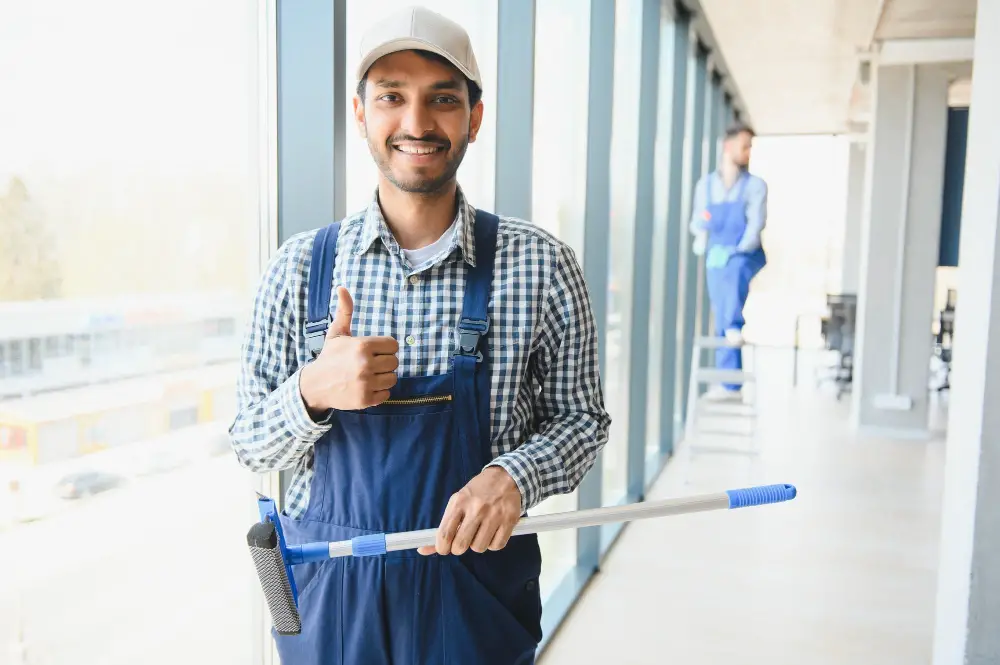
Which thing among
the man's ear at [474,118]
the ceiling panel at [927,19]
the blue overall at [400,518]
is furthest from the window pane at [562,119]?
the ceiling panel at [927,19]

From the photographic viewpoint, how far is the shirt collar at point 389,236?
4.06ft

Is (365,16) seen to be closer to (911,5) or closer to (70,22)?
(70,22)

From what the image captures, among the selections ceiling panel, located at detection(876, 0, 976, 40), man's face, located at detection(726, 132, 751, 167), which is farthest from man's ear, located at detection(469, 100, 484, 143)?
ceiling panel, located at detection(876, 0, 976, 40)

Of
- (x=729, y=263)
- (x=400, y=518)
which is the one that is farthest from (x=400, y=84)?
(x=729, y=263)

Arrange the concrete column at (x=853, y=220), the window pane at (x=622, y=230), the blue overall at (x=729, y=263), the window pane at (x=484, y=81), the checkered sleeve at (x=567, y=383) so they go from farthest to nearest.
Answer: the concrete column at (x=853, y=220), the blue overall at (x=729, y=263), the window pane at (x=622, y=230), the window pane at (x=484, y=81), the checkered sleeve at (x=567, y=383)

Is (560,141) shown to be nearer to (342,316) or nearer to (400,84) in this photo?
(400,84)

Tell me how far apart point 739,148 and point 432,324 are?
14.6ft

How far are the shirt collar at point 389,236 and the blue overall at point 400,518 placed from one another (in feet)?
0.26

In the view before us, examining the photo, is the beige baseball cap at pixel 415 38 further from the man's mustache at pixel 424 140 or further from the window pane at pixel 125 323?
the window pane at pixel 125 323

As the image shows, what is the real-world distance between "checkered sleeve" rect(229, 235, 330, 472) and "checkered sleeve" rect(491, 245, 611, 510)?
0.35m

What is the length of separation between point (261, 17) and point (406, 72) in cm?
48

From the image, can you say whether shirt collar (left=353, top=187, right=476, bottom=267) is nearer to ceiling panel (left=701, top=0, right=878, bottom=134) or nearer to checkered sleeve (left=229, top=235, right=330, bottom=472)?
checkered sleeve (left=229, top=235, right=330, bottom=472)

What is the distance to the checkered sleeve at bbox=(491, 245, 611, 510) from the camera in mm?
1271

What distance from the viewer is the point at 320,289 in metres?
1.21
